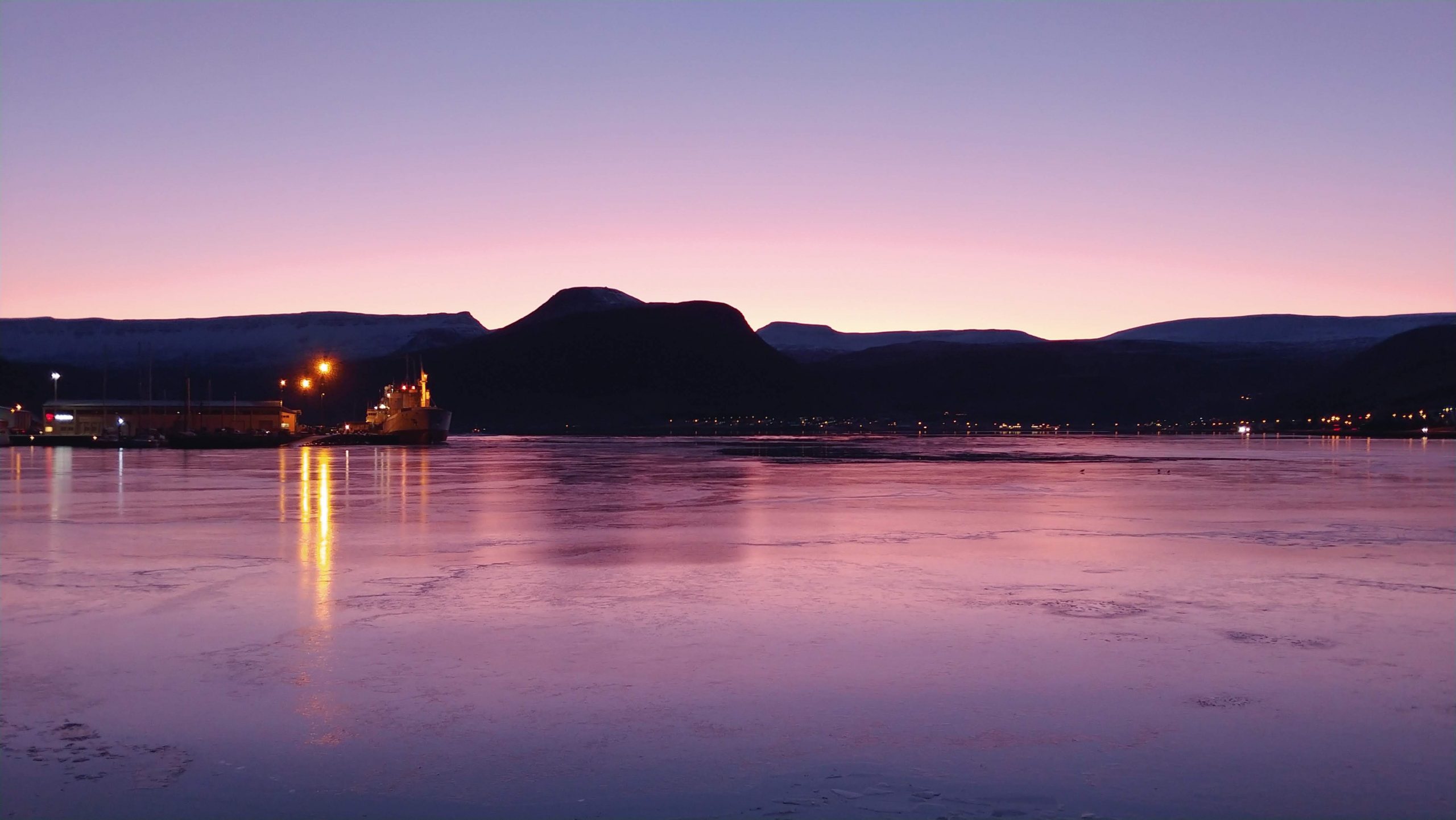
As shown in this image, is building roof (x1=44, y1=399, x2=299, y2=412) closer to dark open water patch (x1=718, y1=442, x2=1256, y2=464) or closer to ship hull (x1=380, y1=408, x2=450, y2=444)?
ship hull (x1=380, y1=408, x2=450, y2=444)

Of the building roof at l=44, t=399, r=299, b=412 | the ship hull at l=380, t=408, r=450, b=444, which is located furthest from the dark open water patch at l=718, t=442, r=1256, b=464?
the building roof at l=44, t=399, r=299, b=412

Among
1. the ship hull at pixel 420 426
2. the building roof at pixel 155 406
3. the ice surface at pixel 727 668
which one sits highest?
the building roof at pixel 155 406

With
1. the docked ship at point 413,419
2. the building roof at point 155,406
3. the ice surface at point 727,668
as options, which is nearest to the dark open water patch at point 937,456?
the ice surface at point 727,668

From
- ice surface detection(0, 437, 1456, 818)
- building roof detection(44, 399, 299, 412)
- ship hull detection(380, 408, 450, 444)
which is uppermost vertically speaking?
building roof detection(44, 399, 299, 412)

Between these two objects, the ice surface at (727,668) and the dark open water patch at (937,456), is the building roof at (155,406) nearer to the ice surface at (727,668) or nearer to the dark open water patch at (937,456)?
the dark open water patch at (937,456)

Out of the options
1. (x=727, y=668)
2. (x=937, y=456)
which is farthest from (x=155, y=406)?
(x=727, y=668)

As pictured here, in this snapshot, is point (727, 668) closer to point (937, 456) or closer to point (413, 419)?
point (937, 456)

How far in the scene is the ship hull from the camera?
9275 centimetres

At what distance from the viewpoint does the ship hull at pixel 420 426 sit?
304ft

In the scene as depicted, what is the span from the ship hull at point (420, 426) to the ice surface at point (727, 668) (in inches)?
2862

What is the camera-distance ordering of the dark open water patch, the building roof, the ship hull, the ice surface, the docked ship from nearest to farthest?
1. the ice surface
2. the dark open water patch
3. the ship hull
4. the docked ship
5. the building roof

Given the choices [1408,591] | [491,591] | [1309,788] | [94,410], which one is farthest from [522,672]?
[94,410]

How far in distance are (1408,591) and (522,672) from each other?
10267mm

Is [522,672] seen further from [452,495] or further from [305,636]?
[452,495]
